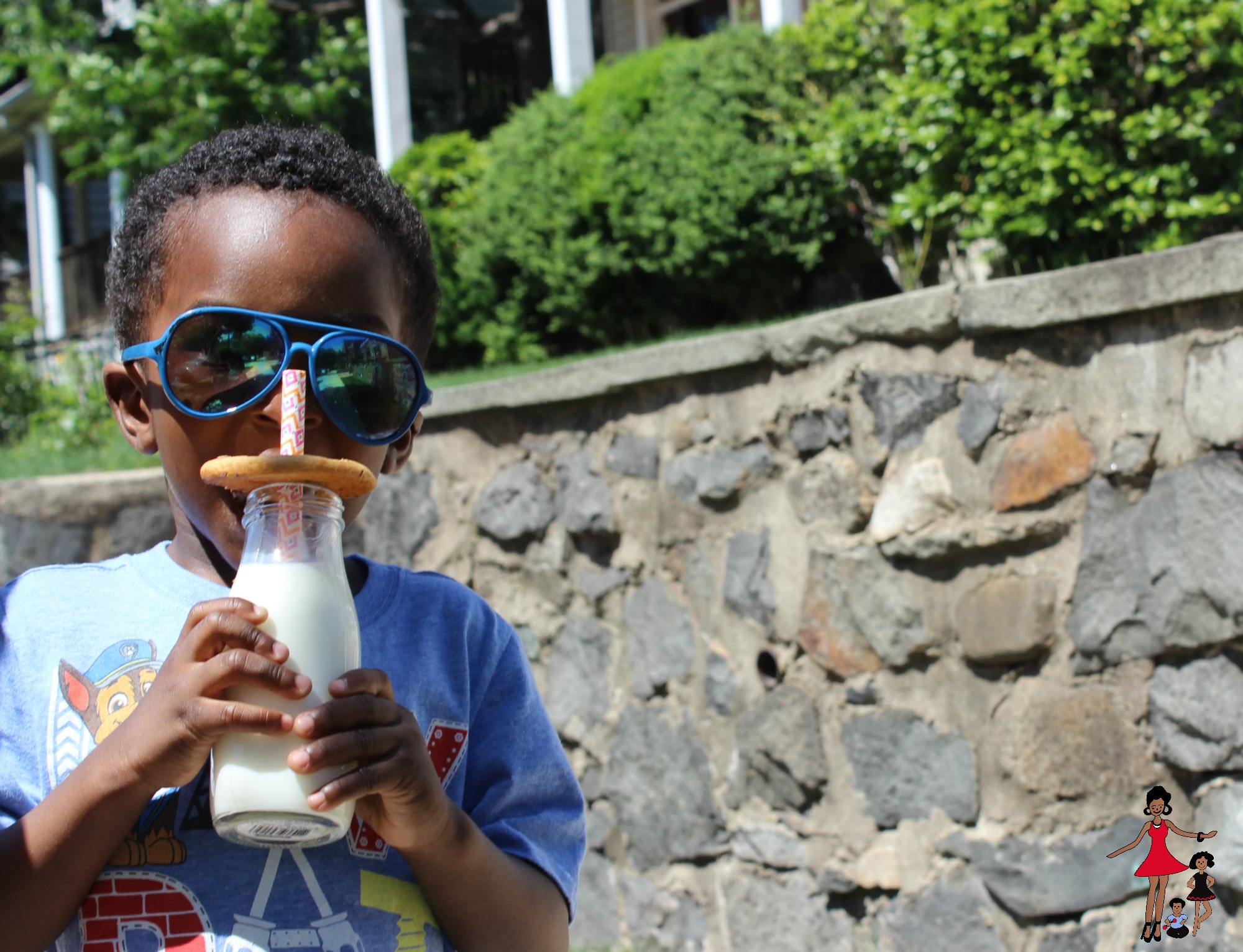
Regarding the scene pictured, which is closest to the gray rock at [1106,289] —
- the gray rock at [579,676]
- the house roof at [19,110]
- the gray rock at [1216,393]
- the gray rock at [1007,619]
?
the gray rock at [1216,393]

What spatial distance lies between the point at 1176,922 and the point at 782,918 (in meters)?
1.04

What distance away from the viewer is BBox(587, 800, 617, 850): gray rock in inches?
143

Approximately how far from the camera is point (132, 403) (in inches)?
58.2

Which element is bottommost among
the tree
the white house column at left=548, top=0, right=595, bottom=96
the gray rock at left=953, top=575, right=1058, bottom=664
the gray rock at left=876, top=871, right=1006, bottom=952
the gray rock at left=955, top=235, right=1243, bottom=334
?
the gray rock at left=876, top=871, right=1006, bottom=952

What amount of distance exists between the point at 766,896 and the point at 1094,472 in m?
1.49

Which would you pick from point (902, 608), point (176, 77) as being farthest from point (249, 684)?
point (176, 77)

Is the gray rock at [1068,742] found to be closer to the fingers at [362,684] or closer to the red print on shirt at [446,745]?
the red print on shirt at [446,745]

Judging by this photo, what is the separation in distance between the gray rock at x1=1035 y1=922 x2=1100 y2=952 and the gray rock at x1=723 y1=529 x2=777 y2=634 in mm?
1048

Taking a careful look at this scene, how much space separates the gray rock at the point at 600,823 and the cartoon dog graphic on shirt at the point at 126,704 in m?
2.52

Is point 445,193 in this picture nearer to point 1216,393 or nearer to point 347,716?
point 1216,393

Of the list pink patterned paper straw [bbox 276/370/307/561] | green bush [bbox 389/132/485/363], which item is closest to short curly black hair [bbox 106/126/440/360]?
pink patterned paper straw [bbox 276/370/307/561]

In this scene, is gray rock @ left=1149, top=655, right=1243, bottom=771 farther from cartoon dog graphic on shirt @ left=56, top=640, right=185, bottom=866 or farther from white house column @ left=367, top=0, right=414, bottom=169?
white house column @ left=367, top=0, right=414, bottom=169

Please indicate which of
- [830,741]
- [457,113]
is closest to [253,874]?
[830,741]

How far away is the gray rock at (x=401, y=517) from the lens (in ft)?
13.6
